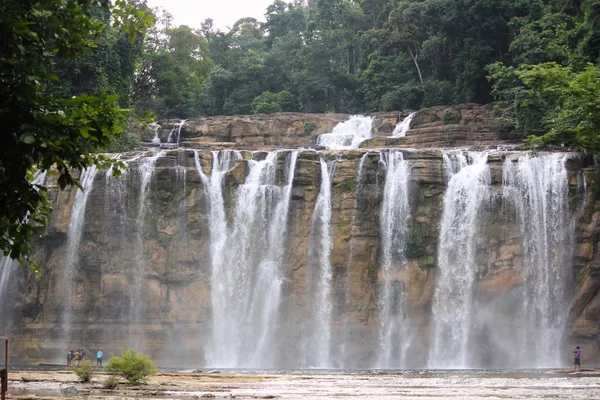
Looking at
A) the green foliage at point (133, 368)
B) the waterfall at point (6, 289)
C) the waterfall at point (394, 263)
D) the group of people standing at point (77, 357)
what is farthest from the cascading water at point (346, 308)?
the waterfall at point (6, 289)

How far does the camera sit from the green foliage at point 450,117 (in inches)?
2267

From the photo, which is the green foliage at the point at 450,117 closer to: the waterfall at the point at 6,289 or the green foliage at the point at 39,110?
the waterfall at the point at 6,289

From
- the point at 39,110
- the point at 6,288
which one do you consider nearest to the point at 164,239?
the point at 6,288

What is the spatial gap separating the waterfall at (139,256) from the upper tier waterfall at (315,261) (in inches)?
3.1

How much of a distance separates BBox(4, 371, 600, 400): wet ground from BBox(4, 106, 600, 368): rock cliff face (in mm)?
9079

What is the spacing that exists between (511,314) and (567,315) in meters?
2.74

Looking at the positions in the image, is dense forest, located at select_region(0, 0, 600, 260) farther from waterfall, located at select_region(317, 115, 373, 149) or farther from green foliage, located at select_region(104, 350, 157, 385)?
waterfall, located at select_region(317, 115, 373, 149)

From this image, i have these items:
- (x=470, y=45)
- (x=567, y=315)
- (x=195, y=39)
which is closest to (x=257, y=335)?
(x=567, y=315)

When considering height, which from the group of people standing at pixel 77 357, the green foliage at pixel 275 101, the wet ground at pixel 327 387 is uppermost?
the green foliage at pixel 275 101

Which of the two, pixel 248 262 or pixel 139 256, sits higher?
pixel 139 256

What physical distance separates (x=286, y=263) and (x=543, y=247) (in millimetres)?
13551

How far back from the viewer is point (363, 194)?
4688cm

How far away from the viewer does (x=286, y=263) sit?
155 feet

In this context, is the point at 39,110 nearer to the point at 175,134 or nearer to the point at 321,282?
the point at 321,282
